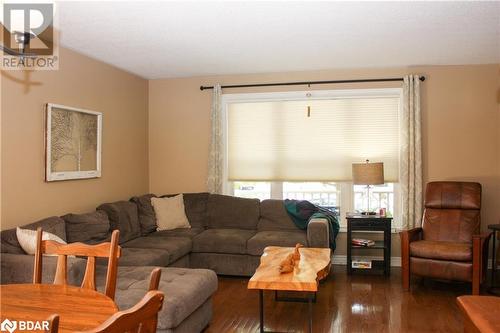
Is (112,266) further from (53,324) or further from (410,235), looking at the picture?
(410,235)

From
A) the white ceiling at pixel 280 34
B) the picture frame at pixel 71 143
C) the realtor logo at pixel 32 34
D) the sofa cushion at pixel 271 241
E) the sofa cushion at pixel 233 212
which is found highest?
the white ceiling at pixel 280 34

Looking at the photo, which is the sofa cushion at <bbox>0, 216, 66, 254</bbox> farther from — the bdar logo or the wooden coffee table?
the bdar logo

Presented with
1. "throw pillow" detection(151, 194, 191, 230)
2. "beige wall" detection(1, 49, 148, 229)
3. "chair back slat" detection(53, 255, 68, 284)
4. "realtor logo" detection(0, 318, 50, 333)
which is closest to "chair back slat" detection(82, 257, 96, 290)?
"chair back slat" detection(53, 255, 68, 284)

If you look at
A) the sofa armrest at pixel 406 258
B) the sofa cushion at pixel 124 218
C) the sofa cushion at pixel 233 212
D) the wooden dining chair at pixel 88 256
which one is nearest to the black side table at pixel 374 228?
the sofa armrest at pixel 406 258

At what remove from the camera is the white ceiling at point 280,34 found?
3.30 meters

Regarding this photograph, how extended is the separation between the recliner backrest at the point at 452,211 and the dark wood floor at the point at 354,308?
532 millimetres

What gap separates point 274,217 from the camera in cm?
529

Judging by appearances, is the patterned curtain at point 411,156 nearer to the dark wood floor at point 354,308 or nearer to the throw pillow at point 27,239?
the dark wood floor at point 354,308

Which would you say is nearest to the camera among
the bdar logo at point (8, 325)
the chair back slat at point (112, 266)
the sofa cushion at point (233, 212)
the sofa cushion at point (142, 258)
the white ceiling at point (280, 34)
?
the bdar logo at point (8, 325)

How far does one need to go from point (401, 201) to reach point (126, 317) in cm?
473

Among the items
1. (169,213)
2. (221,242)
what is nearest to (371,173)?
(221,242)

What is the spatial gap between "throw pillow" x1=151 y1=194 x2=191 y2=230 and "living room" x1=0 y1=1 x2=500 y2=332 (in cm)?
2

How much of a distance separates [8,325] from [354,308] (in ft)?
10.00

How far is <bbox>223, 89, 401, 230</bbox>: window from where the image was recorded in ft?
17.8
